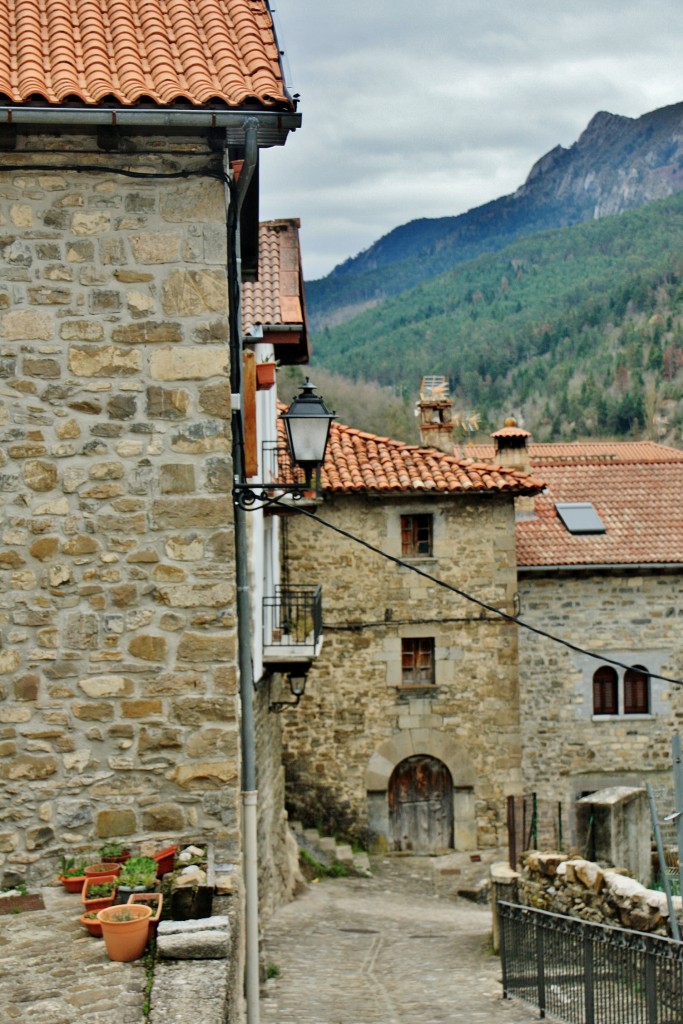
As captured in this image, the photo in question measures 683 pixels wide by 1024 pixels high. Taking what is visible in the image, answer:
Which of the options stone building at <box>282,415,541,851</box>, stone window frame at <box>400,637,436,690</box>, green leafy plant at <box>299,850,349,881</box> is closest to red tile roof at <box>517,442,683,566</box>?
stone building at <box>282,415,541,851</box>

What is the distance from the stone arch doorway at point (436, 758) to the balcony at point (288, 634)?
12.6 feet

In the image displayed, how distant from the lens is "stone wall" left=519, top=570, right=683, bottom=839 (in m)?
20.2

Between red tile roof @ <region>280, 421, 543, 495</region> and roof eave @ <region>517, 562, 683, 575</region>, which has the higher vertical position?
red tile roof @ <region>280, 421, 543, 495</region>

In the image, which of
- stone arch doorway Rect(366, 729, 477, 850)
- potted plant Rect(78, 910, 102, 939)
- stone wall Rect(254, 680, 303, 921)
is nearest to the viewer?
potted plant Rect(78, 910, 102, 939)

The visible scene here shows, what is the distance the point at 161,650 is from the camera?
6.11m

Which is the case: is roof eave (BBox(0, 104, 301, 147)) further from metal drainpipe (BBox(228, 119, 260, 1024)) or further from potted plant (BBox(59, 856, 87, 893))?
potted plant (BBox(59, 856, 87, 893))

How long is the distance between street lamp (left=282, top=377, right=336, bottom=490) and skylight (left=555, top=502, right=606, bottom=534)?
14.7 meters

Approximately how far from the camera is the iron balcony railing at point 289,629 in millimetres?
14695

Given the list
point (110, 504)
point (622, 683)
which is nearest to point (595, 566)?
point (622, 683)

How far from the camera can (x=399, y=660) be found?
19359mm

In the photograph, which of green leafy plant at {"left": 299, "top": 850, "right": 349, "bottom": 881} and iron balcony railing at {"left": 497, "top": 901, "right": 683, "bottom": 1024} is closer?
iron balcony railing at {"left": 497, "top": 901, "right": 683, "bottom": 1024}

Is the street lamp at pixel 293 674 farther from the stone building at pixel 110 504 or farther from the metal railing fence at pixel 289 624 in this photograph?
the stone building at pixel 110 504

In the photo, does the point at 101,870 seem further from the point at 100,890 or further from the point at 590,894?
the point at 590,894

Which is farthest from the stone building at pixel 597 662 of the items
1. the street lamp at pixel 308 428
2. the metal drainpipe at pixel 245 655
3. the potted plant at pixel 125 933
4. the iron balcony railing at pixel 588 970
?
the potted plant at pixel 125 933
